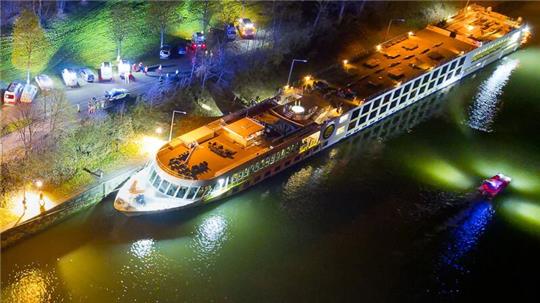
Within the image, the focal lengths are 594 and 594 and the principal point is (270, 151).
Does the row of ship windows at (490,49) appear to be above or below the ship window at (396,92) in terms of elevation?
above

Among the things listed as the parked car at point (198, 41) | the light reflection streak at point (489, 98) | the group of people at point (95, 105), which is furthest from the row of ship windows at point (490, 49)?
the group of people at point (95, 105)

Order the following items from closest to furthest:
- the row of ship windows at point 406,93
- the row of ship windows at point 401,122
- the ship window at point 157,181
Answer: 1. the ship window at point 157,181
2. the row of ship windows at point 406,93
3. the row of ship windows at point 401,122

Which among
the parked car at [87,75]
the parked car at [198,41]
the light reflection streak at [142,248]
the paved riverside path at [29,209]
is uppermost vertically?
the parked car at [198,41]

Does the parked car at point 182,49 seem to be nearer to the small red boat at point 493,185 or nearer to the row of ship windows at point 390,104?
the row of ship windows at point 390,104

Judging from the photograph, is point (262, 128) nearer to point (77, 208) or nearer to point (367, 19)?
point (77, 208)

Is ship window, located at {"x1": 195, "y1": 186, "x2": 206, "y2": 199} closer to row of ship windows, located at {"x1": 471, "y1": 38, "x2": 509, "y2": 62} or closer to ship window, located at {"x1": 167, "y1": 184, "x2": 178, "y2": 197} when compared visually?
ship window, located at {"x1": 167, "y1": 184, "x2": 178, "y2": 197}

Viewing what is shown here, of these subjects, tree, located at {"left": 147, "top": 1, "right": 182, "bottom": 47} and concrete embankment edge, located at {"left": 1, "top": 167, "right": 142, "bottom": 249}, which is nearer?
concrete embankment edge, located at {"left": 1, "top": 167, "right": 142, "bottom": 249}

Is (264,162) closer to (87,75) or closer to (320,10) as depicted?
(87,75)

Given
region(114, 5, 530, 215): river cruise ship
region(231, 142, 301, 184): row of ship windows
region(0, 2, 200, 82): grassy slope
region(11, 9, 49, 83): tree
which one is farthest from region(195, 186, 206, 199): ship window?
region(0, 2, 200, 82): grassy slope
